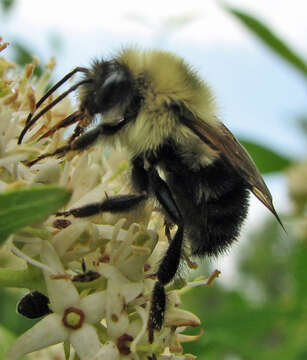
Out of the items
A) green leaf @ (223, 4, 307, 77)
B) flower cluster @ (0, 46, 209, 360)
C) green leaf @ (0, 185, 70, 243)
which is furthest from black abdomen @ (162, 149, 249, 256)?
green leaf @ (223, 4, 307, 77)

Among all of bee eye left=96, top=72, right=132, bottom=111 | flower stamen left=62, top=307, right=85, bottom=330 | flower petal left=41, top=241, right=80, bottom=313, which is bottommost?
flower stamen left=62, top=307, right=85, bottom=330

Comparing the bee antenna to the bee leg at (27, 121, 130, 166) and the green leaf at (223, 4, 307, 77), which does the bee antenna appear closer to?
the bee leg at (27, 121, 130, 166)

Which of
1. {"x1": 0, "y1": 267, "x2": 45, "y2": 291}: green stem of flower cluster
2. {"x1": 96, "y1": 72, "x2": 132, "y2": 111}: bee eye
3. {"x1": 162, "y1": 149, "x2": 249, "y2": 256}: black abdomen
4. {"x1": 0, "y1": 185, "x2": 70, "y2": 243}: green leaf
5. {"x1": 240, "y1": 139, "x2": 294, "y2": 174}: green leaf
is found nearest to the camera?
{"x1": 0, "y1": 185, "x2": 70, "y2": 243}: green leaf

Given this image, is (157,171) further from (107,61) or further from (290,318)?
(290,318)

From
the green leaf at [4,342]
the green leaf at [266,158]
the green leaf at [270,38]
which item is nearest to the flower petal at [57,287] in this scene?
the green leaf at [4,342]

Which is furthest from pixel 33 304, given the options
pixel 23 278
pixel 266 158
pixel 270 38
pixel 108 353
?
pixel 270 38

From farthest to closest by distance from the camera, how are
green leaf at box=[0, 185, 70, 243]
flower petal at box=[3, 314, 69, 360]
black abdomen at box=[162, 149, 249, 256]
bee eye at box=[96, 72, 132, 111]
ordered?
black abdomen at box=[162, 149, 249, 256] → bee eye at box=[96, 72, 132, 111] → flower petal at box=[3, 314, 69, 360] → green leaf at box=[0, 185, 70, 243]
